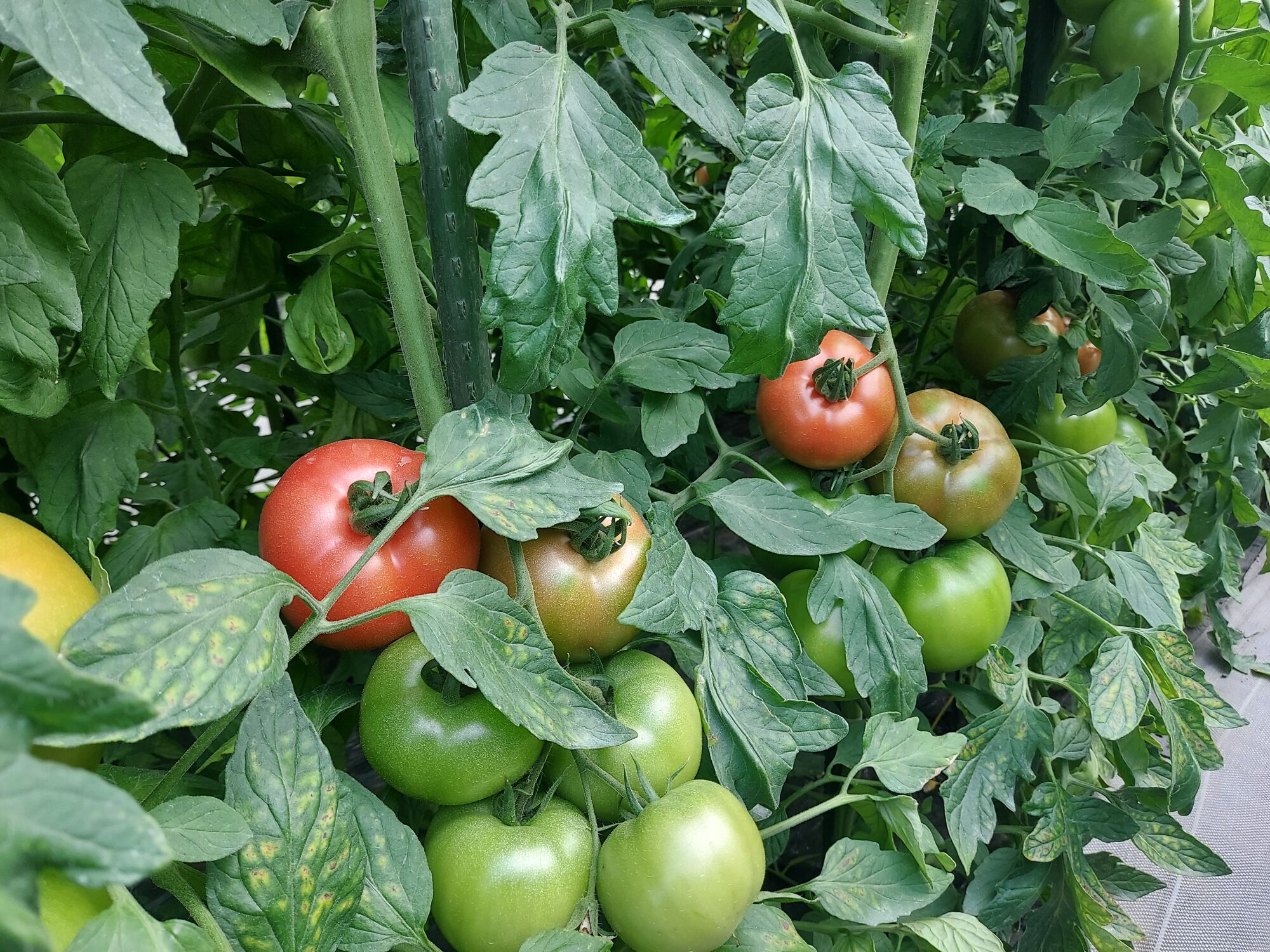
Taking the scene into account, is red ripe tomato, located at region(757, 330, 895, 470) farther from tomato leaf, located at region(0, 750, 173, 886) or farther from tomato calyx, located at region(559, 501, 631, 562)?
tomato leaf, located at region(0, 750, 173, 886)

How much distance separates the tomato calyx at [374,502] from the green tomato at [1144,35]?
0.60 metres

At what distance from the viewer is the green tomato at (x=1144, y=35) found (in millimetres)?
603

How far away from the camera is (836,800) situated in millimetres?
418

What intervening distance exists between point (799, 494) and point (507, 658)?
279mm

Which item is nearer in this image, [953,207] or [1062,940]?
[1062,940]

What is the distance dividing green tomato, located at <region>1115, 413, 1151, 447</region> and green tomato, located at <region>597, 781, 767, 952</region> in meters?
0.59

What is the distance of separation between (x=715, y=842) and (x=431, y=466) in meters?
0.18

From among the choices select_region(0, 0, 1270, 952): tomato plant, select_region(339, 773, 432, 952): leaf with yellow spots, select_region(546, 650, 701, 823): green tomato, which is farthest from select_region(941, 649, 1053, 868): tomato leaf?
select_region(339, 773, 432, 952): leaf with yellow spots

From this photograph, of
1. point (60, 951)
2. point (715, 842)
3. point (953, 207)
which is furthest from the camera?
point (953, 207)

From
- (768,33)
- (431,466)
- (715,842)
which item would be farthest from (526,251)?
(768,33)

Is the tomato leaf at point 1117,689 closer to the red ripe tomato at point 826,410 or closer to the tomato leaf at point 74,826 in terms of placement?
the red ripe tomato at point 826,410

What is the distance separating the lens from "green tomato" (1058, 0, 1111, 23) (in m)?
0.64

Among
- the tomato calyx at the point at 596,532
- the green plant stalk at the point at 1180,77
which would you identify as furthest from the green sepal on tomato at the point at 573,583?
the green plant stalk at the point at 1180,77

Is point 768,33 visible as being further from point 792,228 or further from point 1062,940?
point 1062,940
